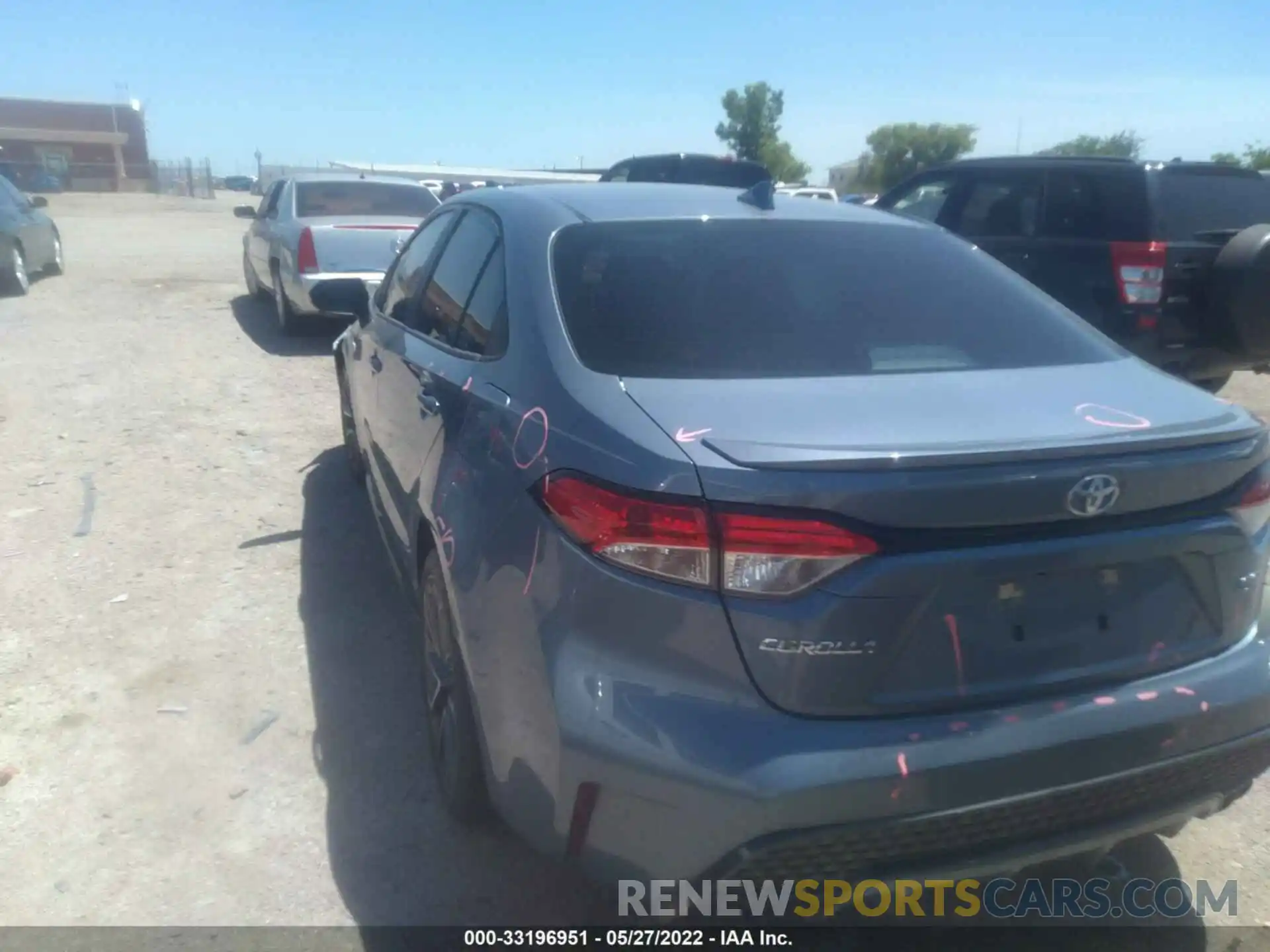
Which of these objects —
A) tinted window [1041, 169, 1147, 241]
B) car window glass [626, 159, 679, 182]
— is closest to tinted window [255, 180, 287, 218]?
car window glass [626, 159, 679, 182]

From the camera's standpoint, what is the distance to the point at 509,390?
2.60m

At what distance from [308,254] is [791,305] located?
7.68 m

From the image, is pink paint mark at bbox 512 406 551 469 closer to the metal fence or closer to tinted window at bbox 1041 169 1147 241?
tinted window at bbox 1041 169 1147 241

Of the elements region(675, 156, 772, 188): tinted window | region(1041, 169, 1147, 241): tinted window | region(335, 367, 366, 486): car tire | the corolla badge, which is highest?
region(675, 156, 772, 188): tinted window

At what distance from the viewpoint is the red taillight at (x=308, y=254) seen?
9.53m

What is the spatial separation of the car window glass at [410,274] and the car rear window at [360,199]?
6.28 metres

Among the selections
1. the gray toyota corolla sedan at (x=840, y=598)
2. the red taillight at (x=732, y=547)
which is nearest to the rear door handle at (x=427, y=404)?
the gray toyota corolla sedan at (x=840, y=598)

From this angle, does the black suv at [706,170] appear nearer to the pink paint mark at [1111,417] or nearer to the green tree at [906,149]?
the pink paint mark at [1111,417]

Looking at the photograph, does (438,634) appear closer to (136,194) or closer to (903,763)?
(903,763)

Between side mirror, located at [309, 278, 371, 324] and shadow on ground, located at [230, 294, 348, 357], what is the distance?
4.97m

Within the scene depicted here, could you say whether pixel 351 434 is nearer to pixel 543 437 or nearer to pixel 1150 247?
pixel 543 437

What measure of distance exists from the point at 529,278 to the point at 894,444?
1.20 m

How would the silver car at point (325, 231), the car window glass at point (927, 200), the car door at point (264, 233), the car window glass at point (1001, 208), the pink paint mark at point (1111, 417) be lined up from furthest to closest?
the car door at point (264, 233) → the silver car at point (325, 231) → the car window glass at point (927, 200) → the car window glass at point (1001, 208) → the pink paint mark at point (1111, 417)

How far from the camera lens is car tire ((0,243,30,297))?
41.7 feet
